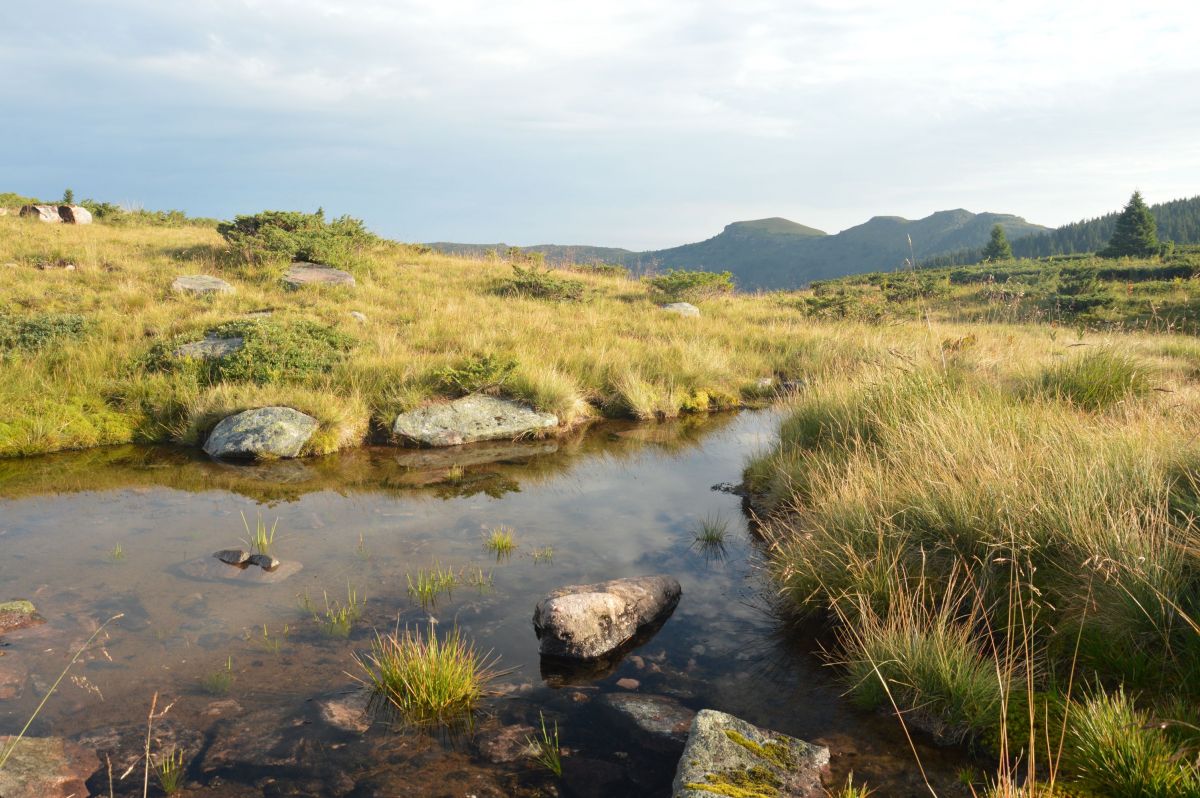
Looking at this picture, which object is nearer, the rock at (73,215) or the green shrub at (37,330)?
the green shrub at (37,330)

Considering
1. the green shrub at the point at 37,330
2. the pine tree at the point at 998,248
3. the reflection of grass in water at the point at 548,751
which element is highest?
the pine tree at the point at 998,248

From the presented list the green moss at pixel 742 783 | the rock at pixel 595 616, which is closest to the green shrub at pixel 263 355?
the rock at pixel 595 616

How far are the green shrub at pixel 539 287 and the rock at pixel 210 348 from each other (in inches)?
350

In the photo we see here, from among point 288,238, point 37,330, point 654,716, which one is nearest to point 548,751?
point 654,716

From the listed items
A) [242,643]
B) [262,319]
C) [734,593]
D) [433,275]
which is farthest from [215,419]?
[433,275]

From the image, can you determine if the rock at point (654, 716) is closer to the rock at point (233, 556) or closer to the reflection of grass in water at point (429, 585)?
the reflection of grass in water at point (429, 585)

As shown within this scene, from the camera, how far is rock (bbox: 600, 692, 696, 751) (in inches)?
144

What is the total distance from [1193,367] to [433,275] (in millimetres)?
17486

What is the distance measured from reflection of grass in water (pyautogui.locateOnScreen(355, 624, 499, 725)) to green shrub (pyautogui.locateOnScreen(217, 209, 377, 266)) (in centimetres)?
1643

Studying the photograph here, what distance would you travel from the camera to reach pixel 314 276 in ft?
56.1

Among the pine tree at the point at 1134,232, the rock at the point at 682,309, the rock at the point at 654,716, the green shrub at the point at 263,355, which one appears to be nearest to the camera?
the rock at the point at 654,716

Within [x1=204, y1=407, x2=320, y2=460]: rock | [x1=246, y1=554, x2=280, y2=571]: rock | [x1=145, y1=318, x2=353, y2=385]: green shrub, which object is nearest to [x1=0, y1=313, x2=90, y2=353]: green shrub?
[x1=145, y1=318, x2=353, y2=385]: green shrub

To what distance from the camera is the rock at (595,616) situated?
4.50 m

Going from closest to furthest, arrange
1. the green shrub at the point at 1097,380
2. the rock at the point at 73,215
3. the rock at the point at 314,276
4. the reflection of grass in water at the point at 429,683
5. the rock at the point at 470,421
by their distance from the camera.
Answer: the reflection of grass in water at the point at 429,683 < the green shrub at the point at 1097,380 < the rock at the point at 470,421 < the rock at the point at 314,276 < the rock at the point at 73,215
